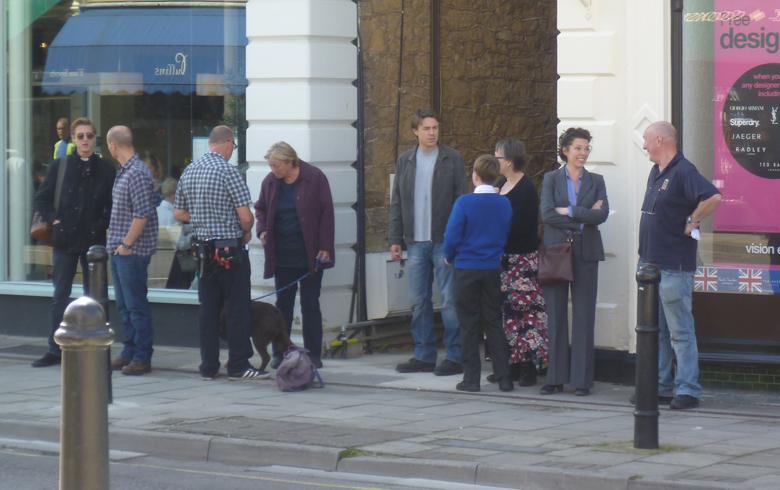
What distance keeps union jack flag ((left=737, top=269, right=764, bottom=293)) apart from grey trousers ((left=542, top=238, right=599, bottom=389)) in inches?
42.1

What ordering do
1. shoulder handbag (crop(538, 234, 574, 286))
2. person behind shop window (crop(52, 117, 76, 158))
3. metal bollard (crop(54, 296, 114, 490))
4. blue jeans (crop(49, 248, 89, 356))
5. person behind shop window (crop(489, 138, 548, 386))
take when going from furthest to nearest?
person behind shop window (crop(52, 117, 76, 158)), blue jeans (crop(49, 248, 89, 356)), person behind shop window (crop(489, 138, 548, 386)), shoulder handbag (crop(538, 234, 574, 286)), metal bollard (crop(54, 296, 114, 490))

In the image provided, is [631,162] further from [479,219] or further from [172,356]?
[172,356]

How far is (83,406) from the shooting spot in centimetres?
559

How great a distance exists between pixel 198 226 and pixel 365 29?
2597 mm

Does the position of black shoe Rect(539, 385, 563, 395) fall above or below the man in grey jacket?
below

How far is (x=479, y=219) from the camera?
1086 centimetres

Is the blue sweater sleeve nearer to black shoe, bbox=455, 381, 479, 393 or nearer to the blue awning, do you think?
black shoe, bbox=455, 381, 479, 393

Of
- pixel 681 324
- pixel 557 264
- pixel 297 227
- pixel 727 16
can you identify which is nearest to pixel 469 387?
pixel 557 264

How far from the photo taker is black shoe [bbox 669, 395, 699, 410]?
10.3 meters

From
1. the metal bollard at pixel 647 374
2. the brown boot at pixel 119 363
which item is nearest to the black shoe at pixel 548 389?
the metal bollard at pixel 647 374

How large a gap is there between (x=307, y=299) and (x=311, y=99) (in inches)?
70.8

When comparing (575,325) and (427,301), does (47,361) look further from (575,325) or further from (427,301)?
(575,325)

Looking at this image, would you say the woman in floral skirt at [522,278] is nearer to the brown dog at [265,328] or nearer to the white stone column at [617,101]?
the white stone column at [617,101]

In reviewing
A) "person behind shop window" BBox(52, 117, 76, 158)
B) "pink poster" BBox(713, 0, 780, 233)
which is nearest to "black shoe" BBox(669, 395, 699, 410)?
"pink poster" BBox(713, 0, 780, 233)
